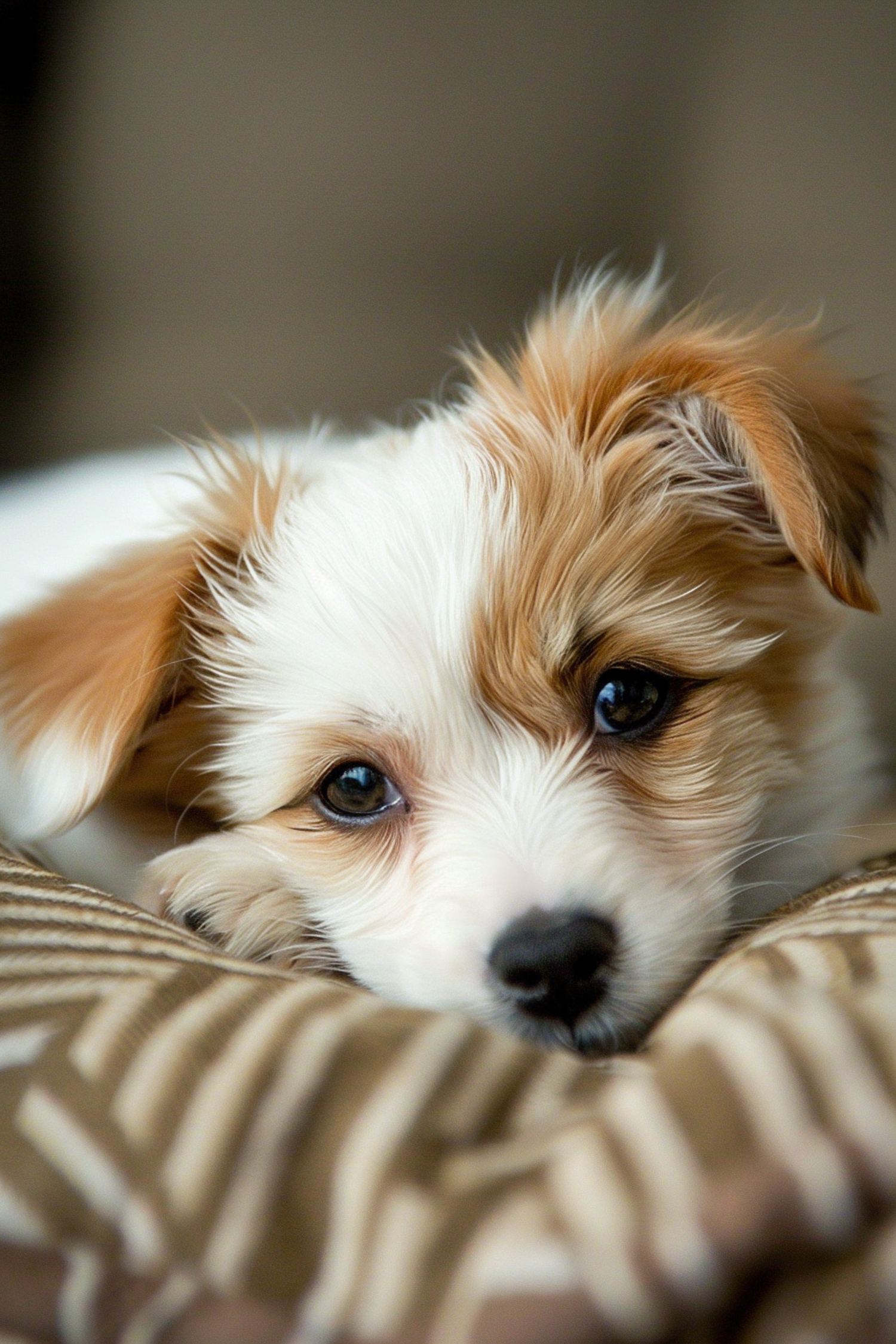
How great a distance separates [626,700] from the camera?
3.89 feet

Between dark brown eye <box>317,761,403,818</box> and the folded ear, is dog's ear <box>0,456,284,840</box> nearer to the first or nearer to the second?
dark brown eye <box>317,761,403,818</box>

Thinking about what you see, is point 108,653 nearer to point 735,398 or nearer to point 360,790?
point 360,790

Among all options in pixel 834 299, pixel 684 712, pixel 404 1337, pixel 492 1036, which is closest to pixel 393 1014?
pixel 492 1036

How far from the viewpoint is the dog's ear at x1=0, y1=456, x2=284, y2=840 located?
116 centimetres

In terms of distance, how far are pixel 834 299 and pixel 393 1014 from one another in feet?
6.56

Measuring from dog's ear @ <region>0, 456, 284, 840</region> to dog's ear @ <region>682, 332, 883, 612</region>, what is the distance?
1.79ft

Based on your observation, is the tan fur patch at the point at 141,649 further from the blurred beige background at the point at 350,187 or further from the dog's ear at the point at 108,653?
the blurred beige background at the point at 350,187

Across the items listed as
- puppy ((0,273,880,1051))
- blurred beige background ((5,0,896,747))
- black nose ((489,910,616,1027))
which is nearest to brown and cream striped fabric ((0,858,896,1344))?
black nose ((489,910,616,1027))

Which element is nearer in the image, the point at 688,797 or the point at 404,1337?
the point at 404,1337

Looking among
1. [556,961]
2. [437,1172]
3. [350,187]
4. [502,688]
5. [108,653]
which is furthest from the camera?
[350,187]

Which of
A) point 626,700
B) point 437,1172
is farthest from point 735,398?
point 437,1172

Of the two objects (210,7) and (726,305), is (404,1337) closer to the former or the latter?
(726,305)

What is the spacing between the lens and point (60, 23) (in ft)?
8.07

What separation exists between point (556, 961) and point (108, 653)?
60 cm
